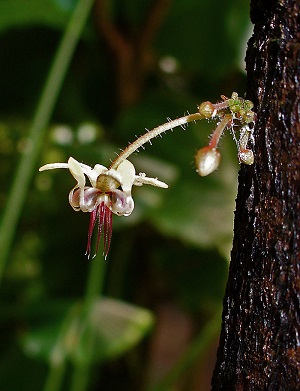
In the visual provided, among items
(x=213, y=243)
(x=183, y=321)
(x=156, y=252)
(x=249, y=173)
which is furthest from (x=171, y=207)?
(x=249, y=173)

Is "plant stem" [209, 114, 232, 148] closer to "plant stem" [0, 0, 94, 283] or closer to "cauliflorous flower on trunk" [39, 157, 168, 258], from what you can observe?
"cauliflorous flower on trunk" [39, 157, 168, 258]

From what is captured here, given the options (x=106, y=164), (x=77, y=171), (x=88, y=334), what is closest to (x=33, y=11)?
(x=106, y=164)

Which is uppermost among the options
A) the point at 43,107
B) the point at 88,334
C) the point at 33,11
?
the point at 33,11

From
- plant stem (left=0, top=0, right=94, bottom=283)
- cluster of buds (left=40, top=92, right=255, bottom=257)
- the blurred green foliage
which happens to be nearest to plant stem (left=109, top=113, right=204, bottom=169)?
cluster of buds (left=40, top=92, right=255, bottom=257)

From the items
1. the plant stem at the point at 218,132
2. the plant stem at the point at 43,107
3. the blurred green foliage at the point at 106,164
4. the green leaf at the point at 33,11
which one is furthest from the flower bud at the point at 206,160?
the green leaf at the point at 33,11

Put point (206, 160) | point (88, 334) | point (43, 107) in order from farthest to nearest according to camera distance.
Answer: point (88, 334) → point (43, 107) → point (206, 160)

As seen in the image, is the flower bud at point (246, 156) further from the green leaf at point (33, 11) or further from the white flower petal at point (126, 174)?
the green leaf at point (33, 11)

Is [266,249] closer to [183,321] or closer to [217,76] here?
[217,76]

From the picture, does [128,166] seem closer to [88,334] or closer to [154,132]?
[154,132]
